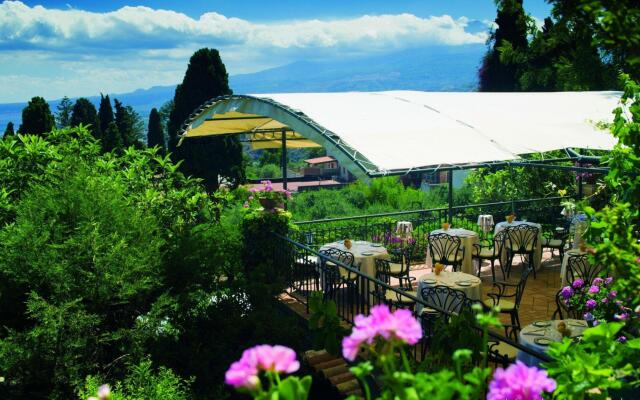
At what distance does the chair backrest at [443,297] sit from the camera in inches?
278

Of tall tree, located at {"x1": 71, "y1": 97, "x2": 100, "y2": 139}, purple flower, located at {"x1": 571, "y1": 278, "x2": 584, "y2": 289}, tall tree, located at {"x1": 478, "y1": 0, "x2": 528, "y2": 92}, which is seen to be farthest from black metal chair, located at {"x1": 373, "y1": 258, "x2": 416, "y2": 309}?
tall tree, located at {"x1": 71, "y1": 97, "x2": 100, "y2": 139}

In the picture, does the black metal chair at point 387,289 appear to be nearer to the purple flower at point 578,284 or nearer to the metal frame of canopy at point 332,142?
the metal frame of canopy at point 332,142

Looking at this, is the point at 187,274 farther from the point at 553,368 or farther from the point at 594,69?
the point at 594,69

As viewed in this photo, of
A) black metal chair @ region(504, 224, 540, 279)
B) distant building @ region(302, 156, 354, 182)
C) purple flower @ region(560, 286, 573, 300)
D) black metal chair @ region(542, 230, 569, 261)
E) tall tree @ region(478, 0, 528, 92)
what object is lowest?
distant building @ region(302, 156, 354, 182)

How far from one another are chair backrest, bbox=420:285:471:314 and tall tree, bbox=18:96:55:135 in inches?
715

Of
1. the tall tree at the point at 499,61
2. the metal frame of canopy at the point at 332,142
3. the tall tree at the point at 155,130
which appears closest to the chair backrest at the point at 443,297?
the metal frame of canopy at the point at 332,142

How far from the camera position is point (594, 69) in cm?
1945

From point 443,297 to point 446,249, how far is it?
2779 millimetres

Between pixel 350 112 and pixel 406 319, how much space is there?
24.2 ft

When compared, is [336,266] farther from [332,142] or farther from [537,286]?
[537,286]

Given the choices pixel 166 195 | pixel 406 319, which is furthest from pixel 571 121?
pixel 406 319

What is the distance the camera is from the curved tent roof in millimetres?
7543

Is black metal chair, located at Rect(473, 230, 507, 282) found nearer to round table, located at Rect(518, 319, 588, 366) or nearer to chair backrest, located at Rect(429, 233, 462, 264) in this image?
chair backrest, located at Rect(429, 233, 462, 264)

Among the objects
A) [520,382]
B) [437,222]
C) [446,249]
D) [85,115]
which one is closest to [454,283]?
[446,249]
